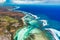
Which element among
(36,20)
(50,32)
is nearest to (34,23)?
(36,20)

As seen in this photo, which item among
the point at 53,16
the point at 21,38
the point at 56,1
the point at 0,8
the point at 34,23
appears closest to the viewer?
the point at 21,38

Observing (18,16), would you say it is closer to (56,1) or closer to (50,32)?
(50,32)

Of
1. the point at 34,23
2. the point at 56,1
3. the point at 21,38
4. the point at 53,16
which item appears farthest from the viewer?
the point at 56,1

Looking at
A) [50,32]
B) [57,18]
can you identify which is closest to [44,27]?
[50,32]

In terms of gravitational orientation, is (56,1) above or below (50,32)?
above

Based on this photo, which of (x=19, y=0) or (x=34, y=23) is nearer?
(x=34, y=23)

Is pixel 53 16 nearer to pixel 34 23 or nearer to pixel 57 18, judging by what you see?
pixel 57 18

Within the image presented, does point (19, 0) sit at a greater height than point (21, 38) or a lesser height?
greater

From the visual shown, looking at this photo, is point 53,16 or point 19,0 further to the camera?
point 19,0

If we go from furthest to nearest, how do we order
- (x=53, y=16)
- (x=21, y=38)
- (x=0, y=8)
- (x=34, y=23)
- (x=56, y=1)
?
(x=56, y=1), (x=0, y=8), (x=53, y=16), (x=34, y=23), (x=21, y=38)
